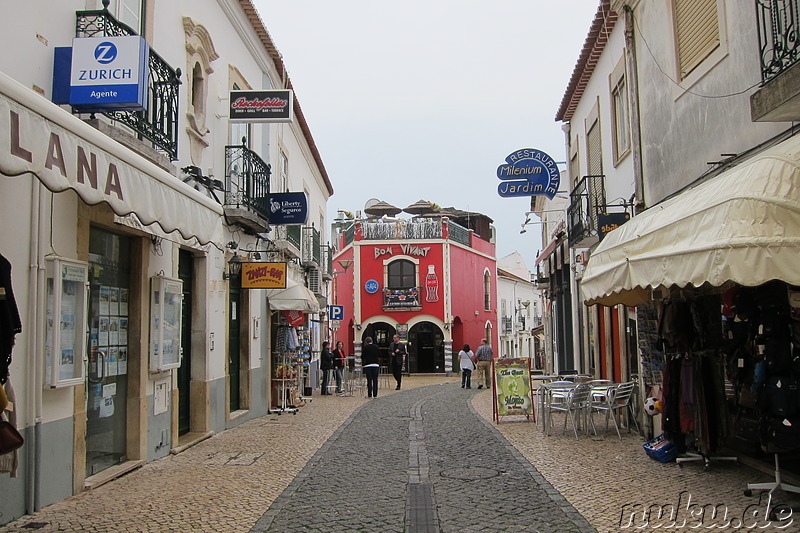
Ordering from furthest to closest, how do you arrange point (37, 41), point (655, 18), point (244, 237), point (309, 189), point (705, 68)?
1. point (309, 189)
2. point (244, 237)
3. point (655, 18)
4. point (705, 68)
5. point (37, 41)

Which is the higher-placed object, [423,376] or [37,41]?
[37,41]

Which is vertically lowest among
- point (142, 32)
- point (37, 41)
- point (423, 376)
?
point (423, 376)

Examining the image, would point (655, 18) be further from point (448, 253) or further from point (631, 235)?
point (448, 253)

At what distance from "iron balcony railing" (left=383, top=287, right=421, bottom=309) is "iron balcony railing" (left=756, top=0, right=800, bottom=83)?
106ft

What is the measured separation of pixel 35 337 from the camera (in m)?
6.29

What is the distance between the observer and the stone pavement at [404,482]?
6.11 meters

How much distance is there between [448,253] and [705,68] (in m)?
31.0

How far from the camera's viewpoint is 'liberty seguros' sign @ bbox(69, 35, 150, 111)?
6672 mm

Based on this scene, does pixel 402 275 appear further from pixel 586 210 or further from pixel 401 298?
pixel 586 210

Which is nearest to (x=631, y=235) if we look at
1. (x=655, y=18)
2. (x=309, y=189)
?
(x=655, y=18)

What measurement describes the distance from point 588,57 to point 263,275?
24.8ft

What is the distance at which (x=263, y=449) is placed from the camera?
403 inches

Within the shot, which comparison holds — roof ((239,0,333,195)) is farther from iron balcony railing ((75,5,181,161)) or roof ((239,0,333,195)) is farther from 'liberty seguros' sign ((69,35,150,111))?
'liberty seguros' sign ((69,35,150,111))

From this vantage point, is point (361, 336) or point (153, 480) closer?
point (153, 480)
